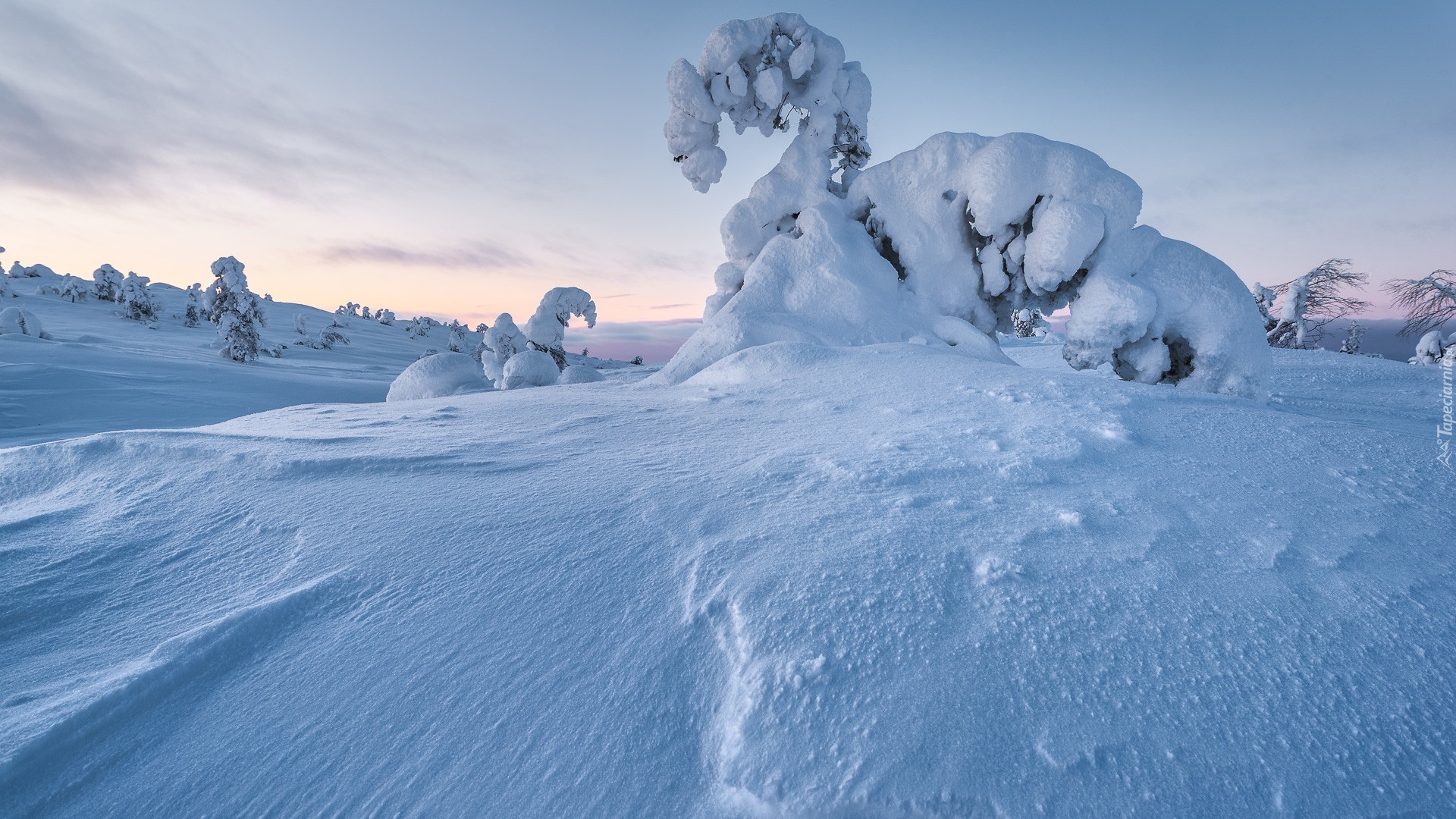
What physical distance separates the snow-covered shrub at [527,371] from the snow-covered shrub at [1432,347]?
15.6 metres

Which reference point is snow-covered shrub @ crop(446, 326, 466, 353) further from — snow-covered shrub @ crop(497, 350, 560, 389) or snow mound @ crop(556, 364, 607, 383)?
snow mound @ crop(556, 364, 607, 383)

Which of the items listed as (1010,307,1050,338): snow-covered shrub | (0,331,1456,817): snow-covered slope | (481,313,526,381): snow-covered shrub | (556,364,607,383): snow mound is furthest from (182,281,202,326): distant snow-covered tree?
(1010,307,1050,338): snow-covered shrub

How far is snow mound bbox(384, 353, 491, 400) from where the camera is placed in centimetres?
626

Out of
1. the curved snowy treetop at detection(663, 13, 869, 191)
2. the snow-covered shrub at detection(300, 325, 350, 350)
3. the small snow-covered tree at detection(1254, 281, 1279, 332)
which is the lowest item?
the snow-covered shrub at detection(300, 325, 350, 350)

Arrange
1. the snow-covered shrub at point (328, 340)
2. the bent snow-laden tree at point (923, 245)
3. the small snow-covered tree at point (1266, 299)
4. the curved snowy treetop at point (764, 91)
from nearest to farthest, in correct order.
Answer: the bent snow-laden tree at point (923, 245) < the curved snowy treetop at point (764, 91) < the small snow-covered tree at point (1266, 299) < the snow-covered shrub at point (328, 340)

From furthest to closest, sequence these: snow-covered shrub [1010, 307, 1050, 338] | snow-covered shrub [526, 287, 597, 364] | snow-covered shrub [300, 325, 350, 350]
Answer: snow-covered shrub [300, 325, 350, 350]
snow-covered shrub [526, 287, 597, 364]
snow-covered shrub [1010, 307, 1050, 338]

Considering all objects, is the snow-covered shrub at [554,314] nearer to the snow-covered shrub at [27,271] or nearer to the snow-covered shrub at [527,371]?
the snow-covered shrub at [527,371]

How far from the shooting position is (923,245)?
6.99m

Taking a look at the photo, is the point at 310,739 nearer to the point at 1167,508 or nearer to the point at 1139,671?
the point at 1139,671

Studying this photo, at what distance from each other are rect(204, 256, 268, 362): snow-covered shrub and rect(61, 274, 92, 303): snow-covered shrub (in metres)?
8.48

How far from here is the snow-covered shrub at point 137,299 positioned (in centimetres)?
1373

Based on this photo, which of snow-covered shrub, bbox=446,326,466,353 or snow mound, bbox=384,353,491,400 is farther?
snow-covered shrub, bbox=446,326,466,353

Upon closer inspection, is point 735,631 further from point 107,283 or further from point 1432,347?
point 107,283

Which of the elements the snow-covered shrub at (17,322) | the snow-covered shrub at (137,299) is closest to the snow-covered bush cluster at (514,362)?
the snow-covered shrub at (17,322)
